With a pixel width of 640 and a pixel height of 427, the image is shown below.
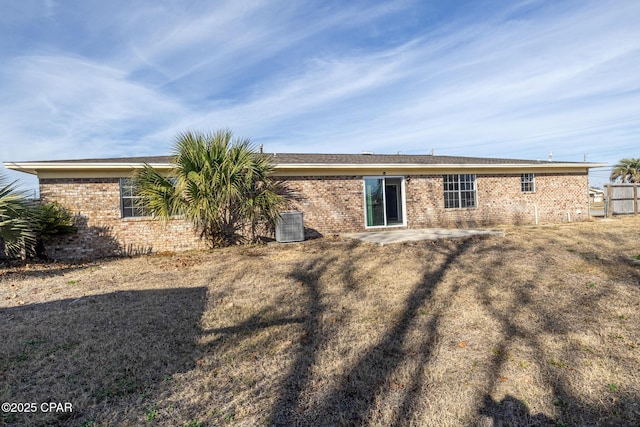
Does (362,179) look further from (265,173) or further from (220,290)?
(220,290)

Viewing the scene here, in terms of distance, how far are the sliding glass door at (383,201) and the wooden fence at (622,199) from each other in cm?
1190

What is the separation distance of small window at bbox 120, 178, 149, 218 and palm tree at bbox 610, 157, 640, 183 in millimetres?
39628

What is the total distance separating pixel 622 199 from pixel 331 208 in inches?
628

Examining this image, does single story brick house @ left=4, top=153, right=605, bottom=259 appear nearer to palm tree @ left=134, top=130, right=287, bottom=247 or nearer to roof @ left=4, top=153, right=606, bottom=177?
roof @ left=4, top=153, right=606, bottom=177

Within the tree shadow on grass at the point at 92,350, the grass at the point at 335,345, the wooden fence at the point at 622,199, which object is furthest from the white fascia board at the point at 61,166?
the wooden fence at the point at 622,199

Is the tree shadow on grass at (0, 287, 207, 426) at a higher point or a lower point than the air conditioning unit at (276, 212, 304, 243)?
lower

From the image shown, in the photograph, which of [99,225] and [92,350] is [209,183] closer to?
[99,225]

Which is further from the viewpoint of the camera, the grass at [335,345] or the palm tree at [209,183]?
the palm tree at [209,183]

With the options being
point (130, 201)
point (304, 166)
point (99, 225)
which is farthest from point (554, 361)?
point (99, 225)

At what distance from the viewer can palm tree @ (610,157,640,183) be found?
3359 centimetres

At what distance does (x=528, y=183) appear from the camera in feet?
52.5

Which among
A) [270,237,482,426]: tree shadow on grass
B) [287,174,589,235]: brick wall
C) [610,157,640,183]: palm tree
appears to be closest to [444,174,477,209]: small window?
[287,174,589,235]: brick wall

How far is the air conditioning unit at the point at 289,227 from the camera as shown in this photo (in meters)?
11.3

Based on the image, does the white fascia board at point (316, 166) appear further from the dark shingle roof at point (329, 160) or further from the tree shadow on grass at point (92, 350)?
the tree shadow on grass at point (92, 350)
